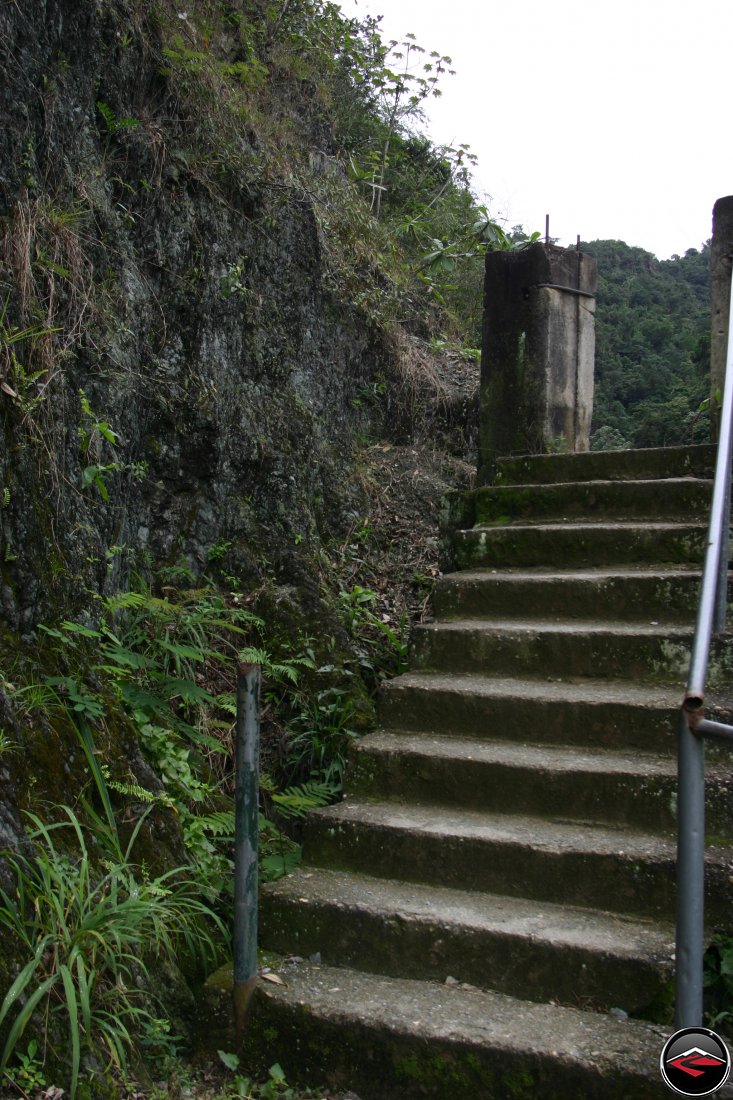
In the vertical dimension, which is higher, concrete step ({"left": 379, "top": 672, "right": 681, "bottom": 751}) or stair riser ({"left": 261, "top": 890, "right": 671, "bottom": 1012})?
concrete step ({"left": 379, "top": 672, "right": 681, "bottom": 751})

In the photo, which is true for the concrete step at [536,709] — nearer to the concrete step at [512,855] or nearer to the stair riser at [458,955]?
the concrete step at [512,855]

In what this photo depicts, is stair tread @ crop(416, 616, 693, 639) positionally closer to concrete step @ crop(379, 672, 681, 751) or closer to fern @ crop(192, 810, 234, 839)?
concrete step @ crop(379, 672, 681, 751)

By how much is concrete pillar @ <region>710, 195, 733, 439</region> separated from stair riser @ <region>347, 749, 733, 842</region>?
241 cm

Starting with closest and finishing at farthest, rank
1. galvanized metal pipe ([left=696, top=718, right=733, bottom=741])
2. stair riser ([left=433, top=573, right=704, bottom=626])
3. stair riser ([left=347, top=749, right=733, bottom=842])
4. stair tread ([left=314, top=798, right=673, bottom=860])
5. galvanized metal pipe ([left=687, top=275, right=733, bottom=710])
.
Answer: galvanized metal pipe ([left=696, top=718, right=733, bottom=741]), galvanized metal pipe ([left=687, top=275, right=733, bottom=710]), stair tread ([left=314, top=798, right=673, bottom=860]), stair riser ([left=347, top=749, right=733, bottom=842]), stair riser ([left=433, top=573, right=704, bottom=626])

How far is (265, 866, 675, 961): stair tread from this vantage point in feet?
7.98

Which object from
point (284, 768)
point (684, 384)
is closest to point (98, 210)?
point (284, 768)

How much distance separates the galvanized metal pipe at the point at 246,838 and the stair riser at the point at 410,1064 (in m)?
0.07

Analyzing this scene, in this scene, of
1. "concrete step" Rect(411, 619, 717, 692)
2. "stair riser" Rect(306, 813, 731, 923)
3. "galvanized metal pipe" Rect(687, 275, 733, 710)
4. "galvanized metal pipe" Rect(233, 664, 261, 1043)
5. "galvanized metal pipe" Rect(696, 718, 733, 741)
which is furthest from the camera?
"concrete step" Rect(411, 619, 717, 692)

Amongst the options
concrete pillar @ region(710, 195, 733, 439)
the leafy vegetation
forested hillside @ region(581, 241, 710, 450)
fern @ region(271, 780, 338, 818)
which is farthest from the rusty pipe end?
forested hillside @ region(581, 241, 710, 450)

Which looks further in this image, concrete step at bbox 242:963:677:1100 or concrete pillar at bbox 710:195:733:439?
concrete pillar at bbox 710:195:733:439

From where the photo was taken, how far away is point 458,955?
2.54m

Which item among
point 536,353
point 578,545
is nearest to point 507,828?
point 578,545

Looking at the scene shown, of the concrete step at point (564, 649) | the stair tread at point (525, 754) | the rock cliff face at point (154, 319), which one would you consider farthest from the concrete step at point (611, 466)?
the stair tread at point (525, 754)

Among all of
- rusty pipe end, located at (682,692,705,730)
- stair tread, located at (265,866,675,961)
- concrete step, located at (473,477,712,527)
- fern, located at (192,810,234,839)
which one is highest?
concrete step, located at (473,477,712,527)
